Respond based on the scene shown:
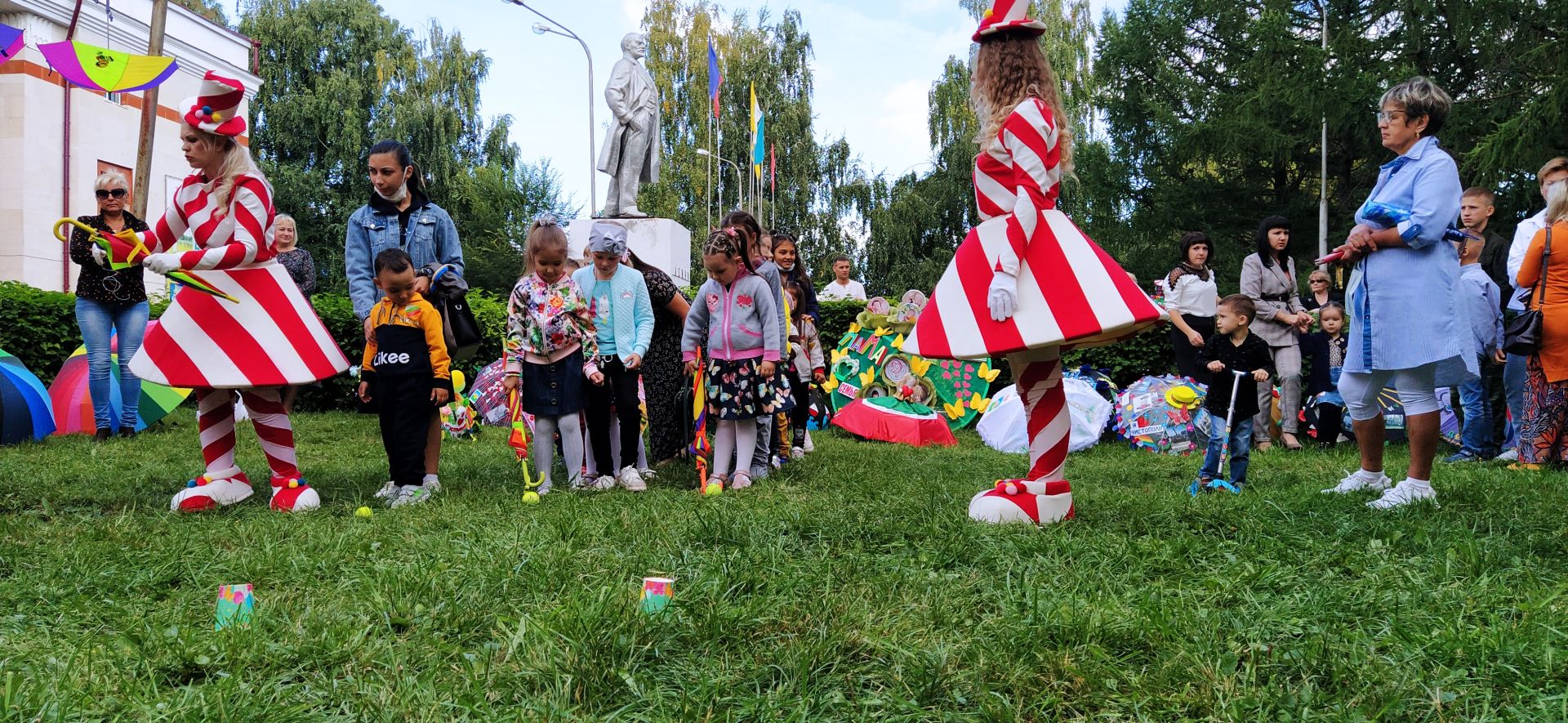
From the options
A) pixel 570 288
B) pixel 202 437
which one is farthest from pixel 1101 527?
pixel 202 437

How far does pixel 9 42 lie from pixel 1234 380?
Result: 6067 millimetres

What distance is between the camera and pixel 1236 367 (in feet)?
16.5

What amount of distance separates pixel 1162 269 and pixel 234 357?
23117mm

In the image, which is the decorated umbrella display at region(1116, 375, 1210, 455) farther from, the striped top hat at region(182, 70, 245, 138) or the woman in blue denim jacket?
the striped top hat at region(182, 70, 245, 138)

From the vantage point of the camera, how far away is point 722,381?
18.3 ft

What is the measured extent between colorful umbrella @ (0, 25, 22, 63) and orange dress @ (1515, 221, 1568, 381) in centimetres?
808

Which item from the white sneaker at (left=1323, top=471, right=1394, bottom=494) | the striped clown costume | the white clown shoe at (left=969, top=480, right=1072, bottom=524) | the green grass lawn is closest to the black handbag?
the white sneaker at (left=1323, top=471, right=1394, bottom=494)

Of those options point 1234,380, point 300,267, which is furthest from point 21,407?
point 1234,380

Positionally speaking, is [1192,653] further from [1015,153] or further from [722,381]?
[722,381]

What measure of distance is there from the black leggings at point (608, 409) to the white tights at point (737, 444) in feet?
1.60

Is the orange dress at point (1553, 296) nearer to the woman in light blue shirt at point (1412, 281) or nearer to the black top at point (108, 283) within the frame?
the woman in light blue shirt at point (1412, 281)

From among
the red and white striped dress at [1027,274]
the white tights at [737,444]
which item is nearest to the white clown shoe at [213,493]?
the white tights at [737,444]

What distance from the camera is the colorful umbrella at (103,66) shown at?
Result: 16.5 ft

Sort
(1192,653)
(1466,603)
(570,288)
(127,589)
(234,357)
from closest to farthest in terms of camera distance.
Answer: (1192,653) → (1466,603) → (127,589) → (234,357) → (570,288)
